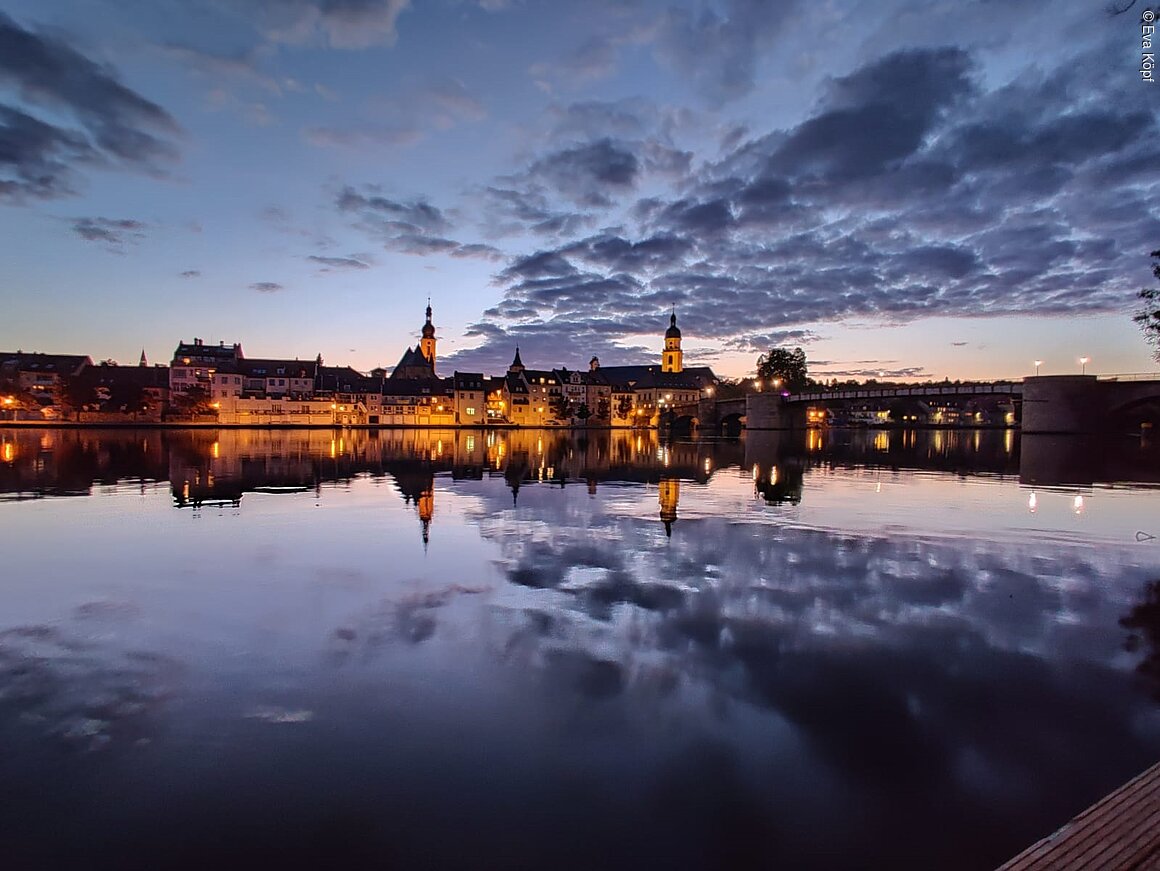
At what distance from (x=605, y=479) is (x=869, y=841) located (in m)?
29.0

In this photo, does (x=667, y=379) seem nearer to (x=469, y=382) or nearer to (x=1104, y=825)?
(x=469, y=382)

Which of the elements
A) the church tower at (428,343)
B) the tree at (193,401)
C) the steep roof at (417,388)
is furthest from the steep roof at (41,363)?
the church tower at (428,343)

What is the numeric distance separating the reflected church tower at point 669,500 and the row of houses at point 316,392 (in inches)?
4865

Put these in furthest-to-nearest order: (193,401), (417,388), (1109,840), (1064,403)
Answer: (417,388), (193,401), (1064,403), (1109,840)

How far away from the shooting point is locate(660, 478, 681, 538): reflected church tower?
19891 millimetres

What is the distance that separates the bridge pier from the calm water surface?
92.7 meters

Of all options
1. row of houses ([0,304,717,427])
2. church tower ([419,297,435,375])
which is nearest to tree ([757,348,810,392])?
row of houses ([0,304,717,427])

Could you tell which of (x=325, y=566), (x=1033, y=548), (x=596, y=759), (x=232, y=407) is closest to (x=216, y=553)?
(x=325, y=566)

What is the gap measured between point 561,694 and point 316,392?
482ft

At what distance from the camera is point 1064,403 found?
91.3 metres

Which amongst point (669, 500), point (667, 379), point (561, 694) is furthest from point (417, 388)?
point (561, 694)

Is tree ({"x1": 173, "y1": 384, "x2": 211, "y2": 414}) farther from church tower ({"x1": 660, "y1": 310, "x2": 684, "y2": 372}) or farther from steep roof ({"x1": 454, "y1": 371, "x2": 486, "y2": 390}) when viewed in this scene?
church tower ({"x1": 660, "y1": 310, "x2": 684, "y2": 372})

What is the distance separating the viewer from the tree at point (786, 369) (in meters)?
157

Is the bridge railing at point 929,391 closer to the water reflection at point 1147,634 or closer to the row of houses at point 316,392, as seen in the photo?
the row of houses at point 316,392
